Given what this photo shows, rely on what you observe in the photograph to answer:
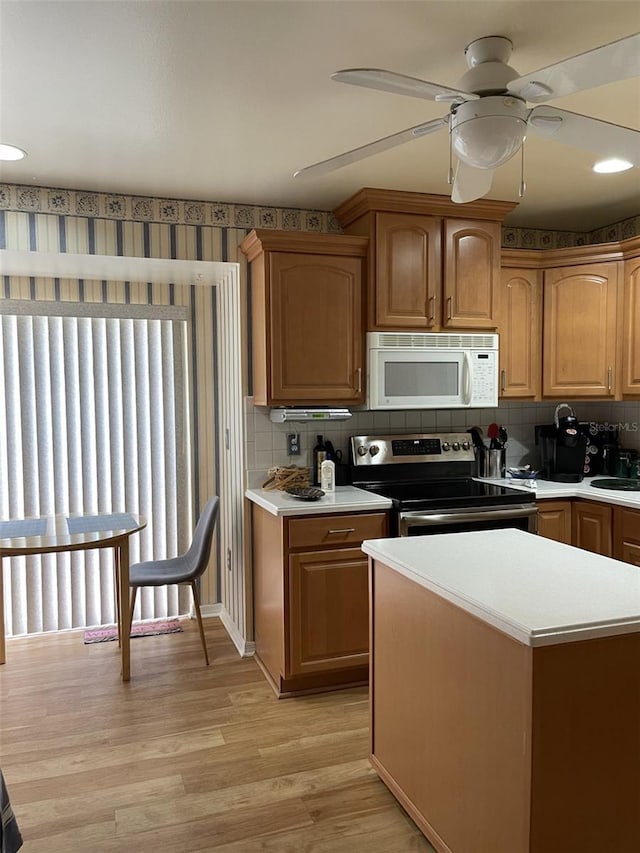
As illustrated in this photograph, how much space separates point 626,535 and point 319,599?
1.62 meters

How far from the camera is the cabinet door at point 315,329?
10.8 feet

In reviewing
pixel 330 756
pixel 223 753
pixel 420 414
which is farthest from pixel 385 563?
pixel 420 414

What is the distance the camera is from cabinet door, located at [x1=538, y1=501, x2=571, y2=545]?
352 cm

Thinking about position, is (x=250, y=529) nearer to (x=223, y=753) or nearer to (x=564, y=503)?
(x=223, y=753)

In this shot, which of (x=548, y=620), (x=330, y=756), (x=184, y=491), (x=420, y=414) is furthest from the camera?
(x=184, y=491)

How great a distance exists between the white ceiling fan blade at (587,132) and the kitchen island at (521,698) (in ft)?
4.05

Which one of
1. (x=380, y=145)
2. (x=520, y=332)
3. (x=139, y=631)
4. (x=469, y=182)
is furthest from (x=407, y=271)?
(x=139, y=631)

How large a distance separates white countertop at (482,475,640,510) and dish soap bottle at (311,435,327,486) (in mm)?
1002

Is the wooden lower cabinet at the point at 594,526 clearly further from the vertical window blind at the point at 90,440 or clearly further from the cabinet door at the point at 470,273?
the vertical window blind at the point at 90,440

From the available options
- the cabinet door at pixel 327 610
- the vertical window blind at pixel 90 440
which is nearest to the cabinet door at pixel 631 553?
the cabinet door at pixel 327 610

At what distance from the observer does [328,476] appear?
3492 mm

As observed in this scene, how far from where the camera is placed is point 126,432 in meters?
4.13

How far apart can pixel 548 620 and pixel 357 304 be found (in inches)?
89.6

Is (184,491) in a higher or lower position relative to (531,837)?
higher
